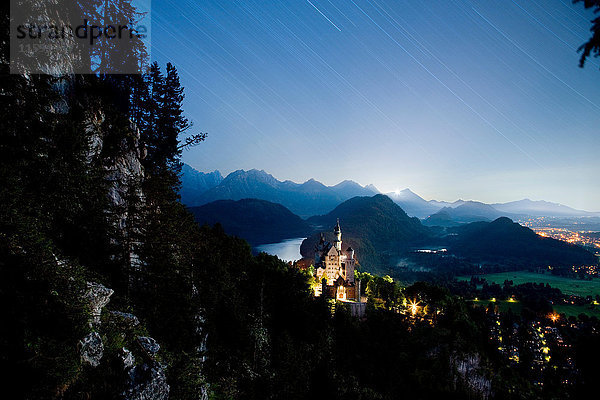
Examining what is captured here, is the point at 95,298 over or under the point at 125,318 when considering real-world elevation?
over

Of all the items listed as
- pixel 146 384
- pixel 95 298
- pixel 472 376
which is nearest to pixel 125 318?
pixel 95 298

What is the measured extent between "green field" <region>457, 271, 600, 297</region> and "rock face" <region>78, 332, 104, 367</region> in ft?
621

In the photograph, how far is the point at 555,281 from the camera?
152 metres

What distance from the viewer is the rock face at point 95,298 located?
870cm

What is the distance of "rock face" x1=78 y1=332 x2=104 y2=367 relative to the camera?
291 inches

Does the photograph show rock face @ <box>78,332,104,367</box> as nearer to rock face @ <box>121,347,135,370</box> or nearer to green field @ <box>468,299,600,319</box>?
rock face @ <box>121,347,135,370</box>

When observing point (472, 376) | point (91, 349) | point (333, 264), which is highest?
point (91, 349)

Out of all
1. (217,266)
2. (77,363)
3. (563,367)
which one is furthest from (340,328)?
(563,367)

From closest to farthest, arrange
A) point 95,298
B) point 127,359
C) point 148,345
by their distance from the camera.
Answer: point 127,359
point 95,298
point 148,345

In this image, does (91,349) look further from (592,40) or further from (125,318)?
(592,40)

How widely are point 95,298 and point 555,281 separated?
224 metres

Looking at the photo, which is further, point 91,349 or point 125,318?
point 125,318

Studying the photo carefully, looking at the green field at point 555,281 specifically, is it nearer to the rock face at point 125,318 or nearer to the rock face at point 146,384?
the rock face at point 146,384

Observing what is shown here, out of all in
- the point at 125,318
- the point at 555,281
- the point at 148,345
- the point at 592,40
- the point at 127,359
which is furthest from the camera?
the point at 555,281
